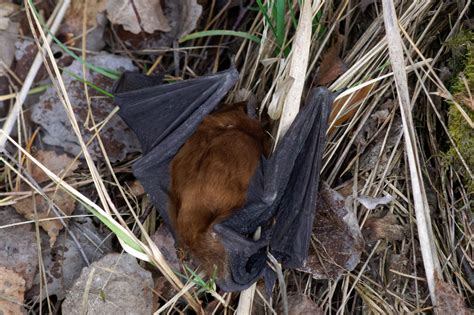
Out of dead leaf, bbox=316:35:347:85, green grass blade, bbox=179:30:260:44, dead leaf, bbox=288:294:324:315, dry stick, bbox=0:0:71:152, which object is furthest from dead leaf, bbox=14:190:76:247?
dead leaf, bbox=316:35:347:85

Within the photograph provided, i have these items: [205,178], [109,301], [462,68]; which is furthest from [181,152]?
[462,68]

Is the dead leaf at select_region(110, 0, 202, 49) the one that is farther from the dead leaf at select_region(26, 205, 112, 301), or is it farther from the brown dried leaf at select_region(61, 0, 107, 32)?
the dead leaf at select_region(26, 205, 112, 301)

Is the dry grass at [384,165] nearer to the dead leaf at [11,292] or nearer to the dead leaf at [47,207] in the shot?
the dead leaf at [47,207]

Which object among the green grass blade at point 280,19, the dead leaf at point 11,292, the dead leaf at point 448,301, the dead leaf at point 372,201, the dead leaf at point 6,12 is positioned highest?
the green grass blade at point 280,19

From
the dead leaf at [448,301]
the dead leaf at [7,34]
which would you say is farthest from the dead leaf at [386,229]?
the dead leaf at [7,34]

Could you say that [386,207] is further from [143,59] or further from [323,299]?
Answer: [143,59]

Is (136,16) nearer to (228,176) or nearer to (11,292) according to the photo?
(228,176)
